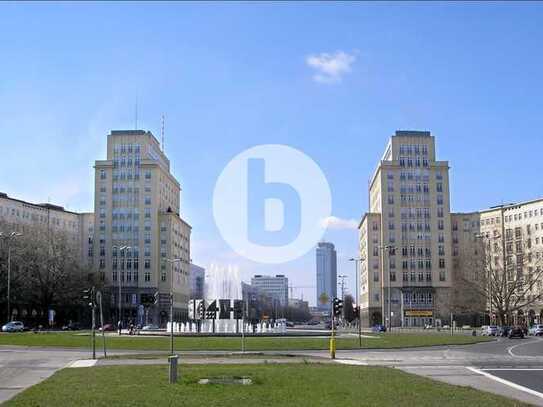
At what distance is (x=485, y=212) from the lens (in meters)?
160

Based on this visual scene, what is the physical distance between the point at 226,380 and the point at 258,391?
9.33 ft

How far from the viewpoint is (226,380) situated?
19938 mm

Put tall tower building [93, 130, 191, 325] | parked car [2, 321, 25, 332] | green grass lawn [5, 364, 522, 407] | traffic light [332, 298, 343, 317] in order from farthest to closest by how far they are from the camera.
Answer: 1. tall tower building [93, 130, 191, 325]
2. parked car [2, 321, 25, 332]
3. traffic light [332, 298, 343, 317]
4. green grass lawn [5, 364, 522, 407]

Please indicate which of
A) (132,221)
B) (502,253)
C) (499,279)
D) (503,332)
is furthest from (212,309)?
(132,221)

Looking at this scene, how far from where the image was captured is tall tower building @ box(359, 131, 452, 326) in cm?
14500

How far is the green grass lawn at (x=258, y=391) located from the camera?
15422mm

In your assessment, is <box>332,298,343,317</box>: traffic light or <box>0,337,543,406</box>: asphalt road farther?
<box>332,298,343,317</box>: traffic light

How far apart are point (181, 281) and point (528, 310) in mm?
75969

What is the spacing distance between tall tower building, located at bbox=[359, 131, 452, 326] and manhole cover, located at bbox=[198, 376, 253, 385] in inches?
4912

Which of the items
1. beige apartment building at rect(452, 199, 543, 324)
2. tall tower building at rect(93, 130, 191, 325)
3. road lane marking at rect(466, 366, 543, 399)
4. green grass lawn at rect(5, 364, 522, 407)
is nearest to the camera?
green grass lawn at rect(5, 364, 522, 407)

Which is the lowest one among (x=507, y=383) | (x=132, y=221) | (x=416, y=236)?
(x=507, y=383)

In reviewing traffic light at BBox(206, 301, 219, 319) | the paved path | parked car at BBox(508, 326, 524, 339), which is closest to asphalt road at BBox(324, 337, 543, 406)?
the paved path

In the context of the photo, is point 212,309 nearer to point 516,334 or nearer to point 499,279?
point 516,334

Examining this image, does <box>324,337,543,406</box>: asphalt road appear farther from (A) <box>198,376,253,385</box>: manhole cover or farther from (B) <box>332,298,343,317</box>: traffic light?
(A) <box>198,376,253,385</box>: manhole cover
